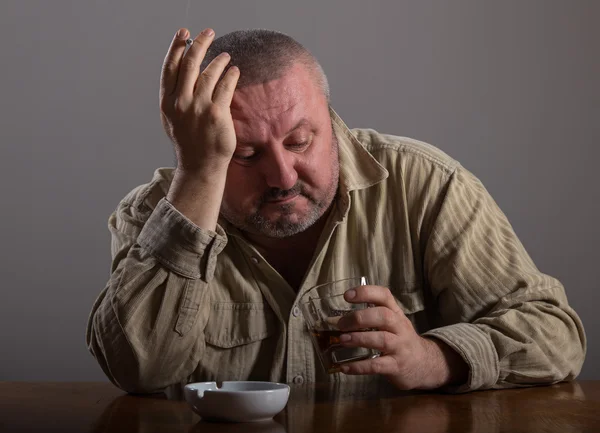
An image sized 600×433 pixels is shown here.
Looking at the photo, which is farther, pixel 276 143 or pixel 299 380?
pixel 299 380

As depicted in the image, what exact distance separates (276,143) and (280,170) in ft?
0.19

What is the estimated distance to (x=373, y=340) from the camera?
4.05ft

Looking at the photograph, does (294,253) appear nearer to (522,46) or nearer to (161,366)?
(161,366)

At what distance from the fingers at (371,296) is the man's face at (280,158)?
409 millimetres

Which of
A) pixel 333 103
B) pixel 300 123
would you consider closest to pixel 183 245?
pixel 300 123

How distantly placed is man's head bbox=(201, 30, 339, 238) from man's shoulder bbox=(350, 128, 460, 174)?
0.17 m

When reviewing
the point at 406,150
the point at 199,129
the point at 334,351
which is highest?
the point at 199,129

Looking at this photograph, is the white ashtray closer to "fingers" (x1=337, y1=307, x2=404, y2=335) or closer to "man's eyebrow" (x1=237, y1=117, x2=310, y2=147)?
"fingers" (x1=337, y1=307, x2=404, y2=335)

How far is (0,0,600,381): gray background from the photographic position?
8.89 feet

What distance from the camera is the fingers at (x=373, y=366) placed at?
123 cm

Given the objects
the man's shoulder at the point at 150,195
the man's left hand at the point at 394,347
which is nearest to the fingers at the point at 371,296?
the man's left hand at the point at 394,347

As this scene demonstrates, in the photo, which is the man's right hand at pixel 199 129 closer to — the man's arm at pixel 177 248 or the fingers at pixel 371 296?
the man's arm at pixel 177 248

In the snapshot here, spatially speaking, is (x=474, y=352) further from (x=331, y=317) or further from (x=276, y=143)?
(x=276, y=143)

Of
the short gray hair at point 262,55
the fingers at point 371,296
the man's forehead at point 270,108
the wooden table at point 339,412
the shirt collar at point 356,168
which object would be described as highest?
the short gray hair at point 262,55
